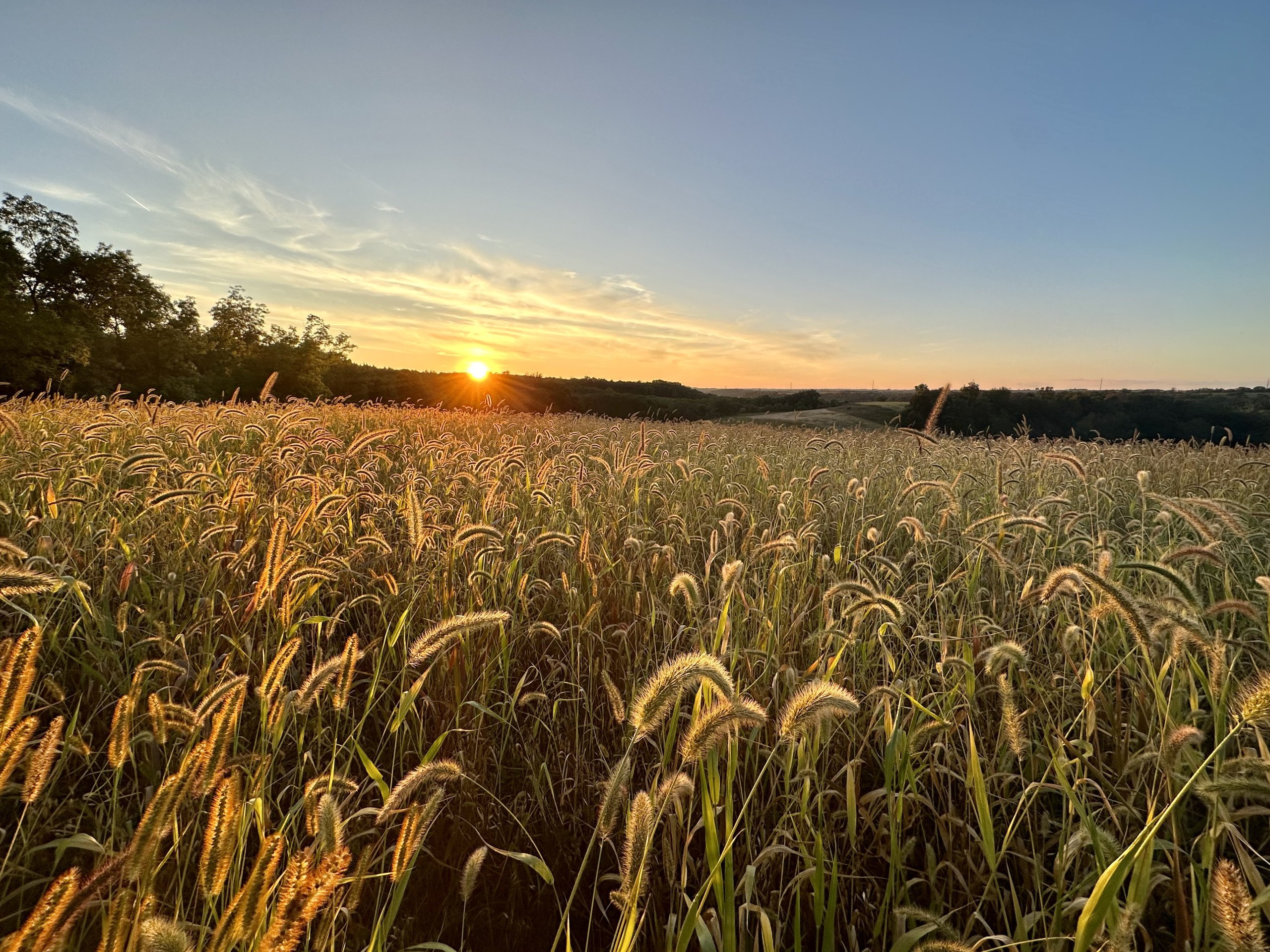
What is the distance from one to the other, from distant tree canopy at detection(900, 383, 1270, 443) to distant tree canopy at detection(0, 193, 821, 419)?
1073 centimetres

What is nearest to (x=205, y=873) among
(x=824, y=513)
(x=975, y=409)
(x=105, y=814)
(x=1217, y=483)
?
(x=105, y=814)

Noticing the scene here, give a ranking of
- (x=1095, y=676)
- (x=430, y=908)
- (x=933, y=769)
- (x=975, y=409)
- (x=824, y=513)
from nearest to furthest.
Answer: (x=430, y=908), (x=933, y=769), (x=1095, y=676), (x=824, y=513), (x=975, y=409)

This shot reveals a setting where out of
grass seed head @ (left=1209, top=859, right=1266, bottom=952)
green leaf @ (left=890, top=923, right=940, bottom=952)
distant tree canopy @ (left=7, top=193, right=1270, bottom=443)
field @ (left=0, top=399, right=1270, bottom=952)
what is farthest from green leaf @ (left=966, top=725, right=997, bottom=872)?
distant tree canopy @ (left=7, top=193, right=1270, bottom=443)

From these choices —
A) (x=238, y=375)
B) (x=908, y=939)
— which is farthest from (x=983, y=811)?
(x=238, y=375)

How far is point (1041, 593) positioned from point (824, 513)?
303 centimetres

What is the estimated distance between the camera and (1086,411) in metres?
34.6

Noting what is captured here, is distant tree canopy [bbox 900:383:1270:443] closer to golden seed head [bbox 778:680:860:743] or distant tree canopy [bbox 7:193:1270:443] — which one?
distant tree canopy [bbox 7:193:1270:443]

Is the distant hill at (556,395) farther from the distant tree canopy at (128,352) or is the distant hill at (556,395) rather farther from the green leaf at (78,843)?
the green leaf at (78,843)

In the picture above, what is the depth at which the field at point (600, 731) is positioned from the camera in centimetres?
127

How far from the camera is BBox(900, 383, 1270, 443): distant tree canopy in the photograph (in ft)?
97.0

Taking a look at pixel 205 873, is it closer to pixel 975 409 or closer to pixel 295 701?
pixel 295 701

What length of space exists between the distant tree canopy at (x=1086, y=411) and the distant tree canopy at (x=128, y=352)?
10733mm

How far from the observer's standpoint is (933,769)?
194 centimetres

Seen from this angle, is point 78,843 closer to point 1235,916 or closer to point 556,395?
point 1235,916
